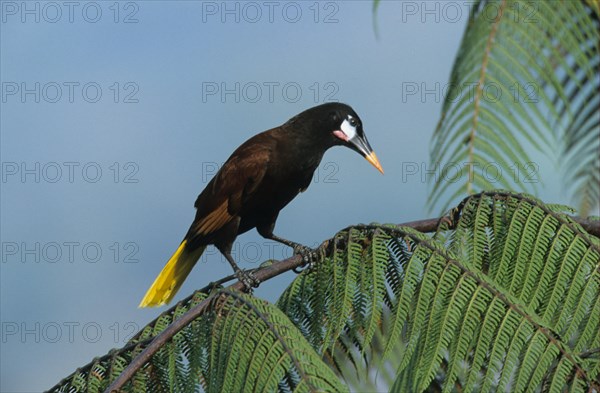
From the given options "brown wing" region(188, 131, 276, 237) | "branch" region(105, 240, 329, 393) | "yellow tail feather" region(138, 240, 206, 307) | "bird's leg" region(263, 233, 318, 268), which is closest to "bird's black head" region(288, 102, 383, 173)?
"brown wing" region(188, 131, 276, 237)

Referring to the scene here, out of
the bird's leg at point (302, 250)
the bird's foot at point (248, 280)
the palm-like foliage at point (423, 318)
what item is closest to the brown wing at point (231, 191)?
the bird's leg at point (302, 250)

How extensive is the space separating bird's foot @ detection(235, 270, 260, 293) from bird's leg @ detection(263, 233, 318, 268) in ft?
0.46

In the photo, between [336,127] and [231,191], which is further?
[336,127]

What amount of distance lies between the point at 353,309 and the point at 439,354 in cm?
29

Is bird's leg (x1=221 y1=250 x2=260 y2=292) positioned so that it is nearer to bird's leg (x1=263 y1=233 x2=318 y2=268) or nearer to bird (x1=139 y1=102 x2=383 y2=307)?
bird's leg (x1=263 y1=233 x2=318 y2=268)

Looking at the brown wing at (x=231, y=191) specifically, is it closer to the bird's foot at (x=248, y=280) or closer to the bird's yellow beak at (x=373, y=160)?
the bird's yellow beak at (x=373, y=160)

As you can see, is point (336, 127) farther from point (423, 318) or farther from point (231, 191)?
point (423, 318)

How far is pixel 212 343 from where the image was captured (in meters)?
2.05

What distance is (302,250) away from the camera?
132 inches

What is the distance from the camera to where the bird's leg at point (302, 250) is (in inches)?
89.5

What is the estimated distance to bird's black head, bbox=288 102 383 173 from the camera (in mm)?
3941

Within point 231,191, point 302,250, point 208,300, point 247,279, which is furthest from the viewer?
point 231,191

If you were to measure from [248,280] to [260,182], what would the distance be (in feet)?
3.96

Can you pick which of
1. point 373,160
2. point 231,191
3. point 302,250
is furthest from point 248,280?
point 373,160
